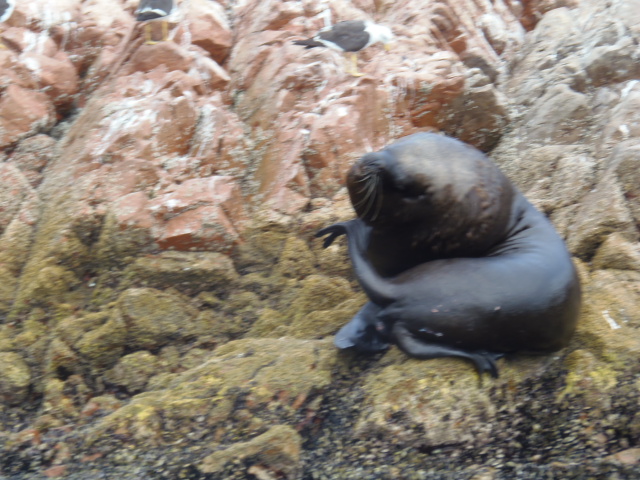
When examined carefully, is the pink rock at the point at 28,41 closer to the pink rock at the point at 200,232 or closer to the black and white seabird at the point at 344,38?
the black and white seabird at the point at 344,38

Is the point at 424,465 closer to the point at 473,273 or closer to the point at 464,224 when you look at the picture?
the point at 473,273

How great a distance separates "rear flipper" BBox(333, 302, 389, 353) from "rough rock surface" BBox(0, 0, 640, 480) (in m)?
0.09

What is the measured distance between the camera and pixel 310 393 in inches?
130

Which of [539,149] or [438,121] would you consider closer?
[539,149]

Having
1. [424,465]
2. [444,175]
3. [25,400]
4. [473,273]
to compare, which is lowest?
[25,400]

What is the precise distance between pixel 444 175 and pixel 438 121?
7.33ft

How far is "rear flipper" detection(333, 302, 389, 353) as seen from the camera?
342 cm

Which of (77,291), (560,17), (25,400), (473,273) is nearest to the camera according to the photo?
(473,273)

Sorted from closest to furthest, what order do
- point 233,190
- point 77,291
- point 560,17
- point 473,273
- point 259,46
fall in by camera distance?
point 473,273
point 77,291
point 233,190
point 259,46
point 560,17

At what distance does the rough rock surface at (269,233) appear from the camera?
298 centimetres

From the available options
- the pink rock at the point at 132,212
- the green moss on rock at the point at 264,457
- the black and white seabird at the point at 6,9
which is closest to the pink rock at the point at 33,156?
the pink rock at the point at 132,212

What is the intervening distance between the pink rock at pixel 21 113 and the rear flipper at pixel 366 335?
3162mm

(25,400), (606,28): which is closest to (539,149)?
(606,28)

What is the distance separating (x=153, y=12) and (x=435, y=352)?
151 inches
